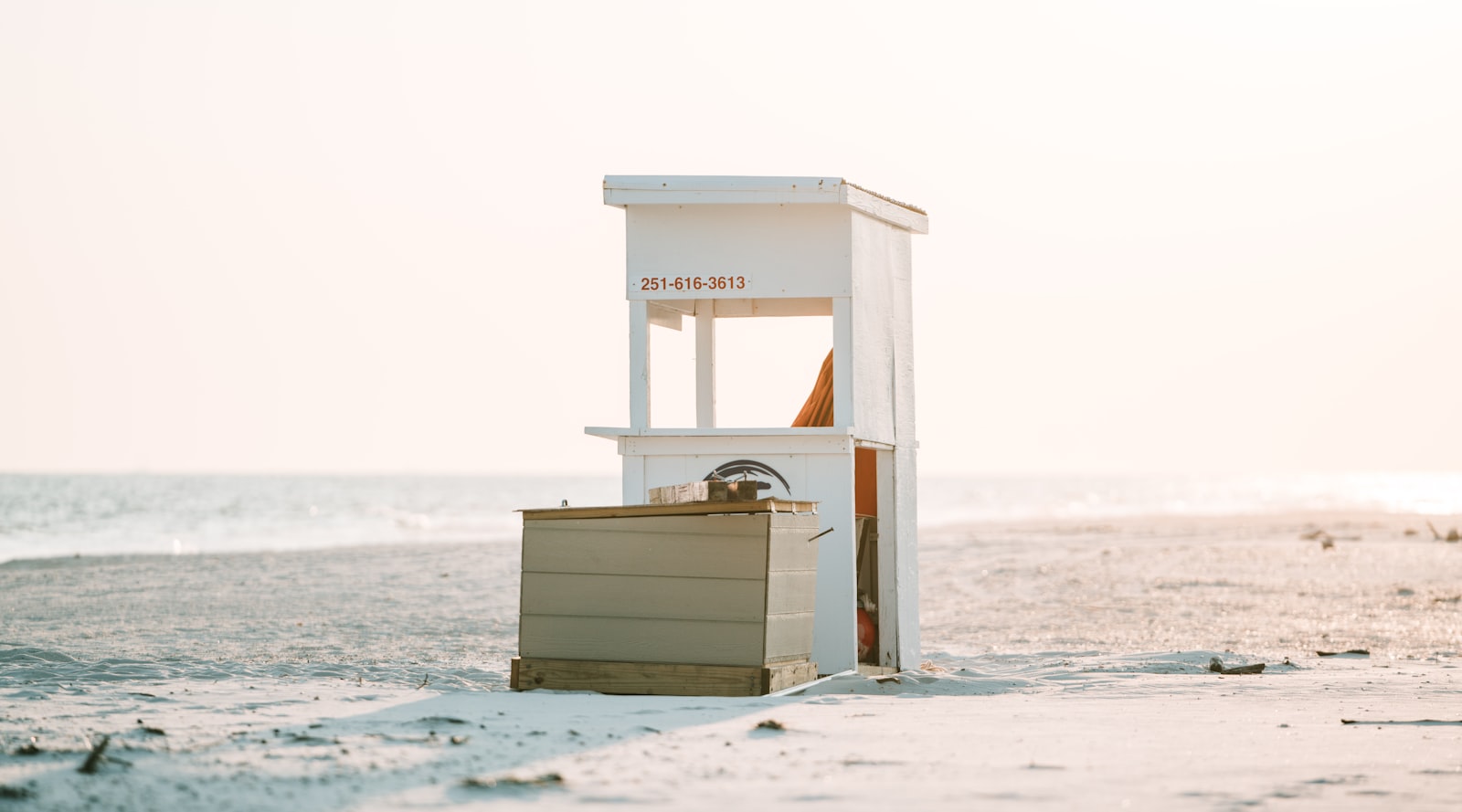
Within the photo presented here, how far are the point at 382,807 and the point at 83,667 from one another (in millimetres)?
5782

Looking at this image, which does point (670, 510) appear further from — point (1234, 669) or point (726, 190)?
point (1234, 669)

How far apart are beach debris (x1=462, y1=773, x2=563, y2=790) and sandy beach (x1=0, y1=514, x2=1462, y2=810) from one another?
0.02 m

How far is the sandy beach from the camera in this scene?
551 centimetres

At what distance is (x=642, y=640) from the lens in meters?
8.73

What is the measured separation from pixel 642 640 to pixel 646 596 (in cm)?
25

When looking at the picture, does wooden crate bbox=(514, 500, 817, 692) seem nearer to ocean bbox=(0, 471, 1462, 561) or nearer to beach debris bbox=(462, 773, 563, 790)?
beach debris bbox=(462, 773, 563, 790)

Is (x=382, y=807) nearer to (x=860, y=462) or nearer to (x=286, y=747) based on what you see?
(x=286, y=747)

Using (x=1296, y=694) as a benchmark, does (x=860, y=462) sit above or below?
above

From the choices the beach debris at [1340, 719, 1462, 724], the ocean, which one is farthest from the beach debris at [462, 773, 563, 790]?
the ocean

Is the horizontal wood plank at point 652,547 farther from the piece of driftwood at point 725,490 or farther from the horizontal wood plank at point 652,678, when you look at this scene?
the horizontal wood plank at point 652,678

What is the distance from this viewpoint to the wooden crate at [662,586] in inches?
337

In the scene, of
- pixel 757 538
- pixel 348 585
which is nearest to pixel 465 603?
pixel 348 585

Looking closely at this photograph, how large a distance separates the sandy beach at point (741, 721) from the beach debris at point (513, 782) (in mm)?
16

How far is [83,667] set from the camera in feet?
33.1
